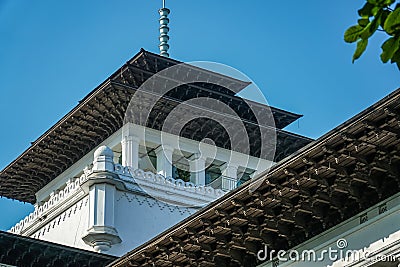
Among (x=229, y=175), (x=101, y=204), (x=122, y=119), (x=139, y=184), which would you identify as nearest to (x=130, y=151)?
(x=122, y=119)

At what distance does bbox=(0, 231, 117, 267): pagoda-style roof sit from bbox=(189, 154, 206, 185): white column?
21.2ft

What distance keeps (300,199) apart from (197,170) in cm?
1439

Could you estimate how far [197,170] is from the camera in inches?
1170

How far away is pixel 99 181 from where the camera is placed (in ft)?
86.3

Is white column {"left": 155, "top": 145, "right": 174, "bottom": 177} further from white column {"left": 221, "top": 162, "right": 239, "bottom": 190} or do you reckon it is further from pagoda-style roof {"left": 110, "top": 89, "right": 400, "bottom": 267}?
pagoda-style roof {"left": 110, "top": 89, "right": 400, "bottom": 267}

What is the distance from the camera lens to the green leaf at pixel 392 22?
362cm

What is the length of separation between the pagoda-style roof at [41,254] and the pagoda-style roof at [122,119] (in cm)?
659

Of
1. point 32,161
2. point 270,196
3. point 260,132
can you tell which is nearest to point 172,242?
point 270,196

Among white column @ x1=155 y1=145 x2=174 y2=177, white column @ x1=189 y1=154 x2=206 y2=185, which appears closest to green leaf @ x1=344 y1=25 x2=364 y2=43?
white column @ x1=155 y1=145 x2=174 y2=177

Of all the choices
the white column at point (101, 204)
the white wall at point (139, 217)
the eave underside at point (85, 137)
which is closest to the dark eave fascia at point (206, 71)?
the eave underside at point (85, 137)

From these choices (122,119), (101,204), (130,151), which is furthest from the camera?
(122,119)

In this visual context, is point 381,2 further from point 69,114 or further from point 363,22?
point 69,114

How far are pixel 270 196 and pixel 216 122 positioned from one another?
14.4 m

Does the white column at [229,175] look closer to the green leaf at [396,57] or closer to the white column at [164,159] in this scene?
the white column at [164,159]
